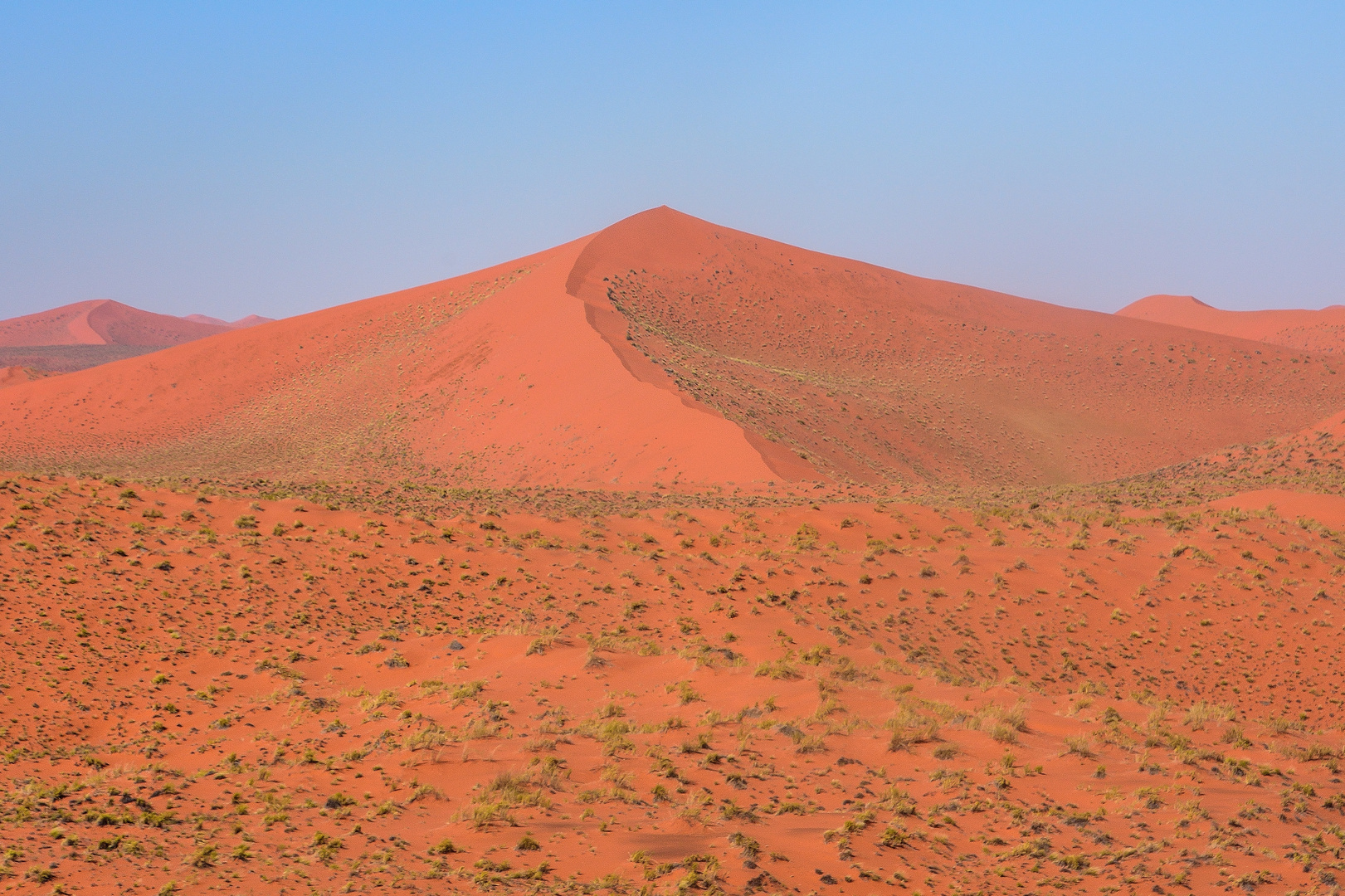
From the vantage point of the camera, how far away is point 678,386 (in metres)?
50.8

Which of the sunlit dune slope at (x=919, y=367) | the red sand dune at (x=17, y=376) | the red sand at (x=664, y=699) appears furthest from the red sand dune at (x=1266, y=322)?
the red sand dune at (x=17, y=376)

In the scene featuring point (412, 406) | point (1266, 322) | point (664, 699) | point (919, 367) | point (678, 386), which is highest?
point (1266, 322)

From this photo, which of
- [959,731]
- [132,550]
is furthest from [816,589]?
[132,550]

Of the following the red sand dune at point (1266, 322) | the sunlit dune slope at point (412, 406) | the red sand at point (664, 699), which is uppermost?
the red sand dune at point (1266, 322)

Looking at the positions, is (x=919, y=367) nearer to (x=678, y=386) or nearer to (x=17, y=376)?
(x=678, y=386)

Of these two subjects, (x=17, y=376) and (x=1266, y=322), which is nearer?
(x=17, y=376)

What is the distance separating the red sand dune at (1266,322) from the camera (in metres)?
107

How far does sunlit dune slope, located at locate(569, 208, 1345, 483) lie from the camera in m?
55.3

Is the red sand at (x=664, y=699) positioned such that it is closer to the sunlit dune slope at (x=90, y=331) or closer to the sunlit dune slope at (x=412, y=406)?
the sunlit dune slope at (x=412, y=406)

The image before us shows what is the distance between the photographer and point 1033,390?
69812mm

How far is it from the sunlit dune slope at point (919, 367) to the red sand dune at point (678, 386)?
237mm

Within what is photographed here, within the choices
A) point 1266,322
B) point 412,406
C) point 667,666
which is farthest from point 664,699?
point 1266,322

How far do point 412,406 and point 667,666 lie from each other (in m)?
45.0

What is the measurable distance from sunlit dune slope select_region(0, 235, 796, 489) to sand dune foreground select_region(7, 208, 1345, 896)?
1.58 ft
